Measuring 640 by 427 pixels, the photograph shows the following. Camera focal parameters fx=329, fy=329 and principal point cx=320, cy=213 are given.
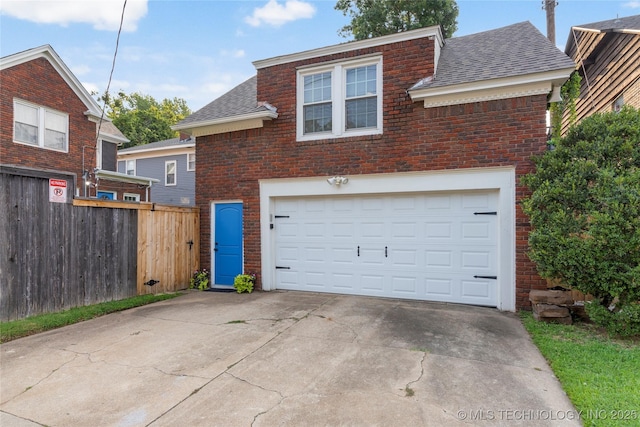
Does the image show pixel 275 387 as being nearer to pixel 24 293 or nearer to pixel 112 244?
pixel 24 293

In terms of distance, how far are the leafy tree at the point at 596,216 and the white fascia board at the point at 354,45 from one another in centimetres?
328

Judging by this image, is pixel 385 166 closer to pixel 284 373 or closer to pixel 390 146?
pixel 390 146

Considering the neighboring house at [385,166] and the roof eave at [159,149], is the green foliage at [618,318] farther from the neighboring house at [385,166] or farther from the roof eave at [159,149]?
the roof eave at [159,149]

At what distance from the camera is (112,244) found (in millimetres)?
6473

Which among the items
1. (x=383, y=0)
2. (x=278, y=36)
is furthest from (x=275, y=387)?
(x=383, y=0)

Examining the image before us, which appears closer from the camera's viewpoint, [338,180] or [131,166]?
[338,180]

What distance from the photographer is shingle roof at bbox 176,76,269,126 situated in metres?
7.75

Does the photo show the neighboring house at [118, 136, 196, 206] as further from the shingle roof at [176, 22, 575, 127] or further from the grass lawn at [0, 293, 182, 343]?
the grass lawn at [0, 293, 182, 343]

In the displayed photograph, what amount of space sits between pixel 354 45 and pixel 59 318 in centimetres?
727

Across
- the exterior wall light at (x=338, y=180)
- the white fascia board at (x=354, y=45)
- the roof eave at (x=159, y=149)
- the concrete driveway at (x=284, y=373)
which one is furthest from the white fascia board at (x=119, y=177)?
the exterior wall light at (x=338, y=180)

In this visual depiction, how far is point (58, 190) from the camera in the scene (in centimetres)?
557

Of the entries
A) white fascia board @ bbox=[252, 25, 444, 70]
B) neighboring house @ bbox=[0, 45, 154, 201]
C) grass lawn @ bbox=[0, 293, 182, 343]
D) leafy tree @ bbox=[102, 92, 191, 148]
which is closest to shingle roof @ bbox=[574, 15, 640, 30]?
white fascia board @ bbox=[252, 25, 444, 70]

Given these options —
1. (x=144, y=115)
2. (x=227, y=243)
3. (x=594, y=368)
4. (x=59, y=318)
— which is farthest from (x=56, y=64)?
(x=144, y=115)

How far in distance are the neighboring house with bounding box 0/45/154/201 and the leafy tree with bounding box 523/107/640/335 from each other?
441 inches
